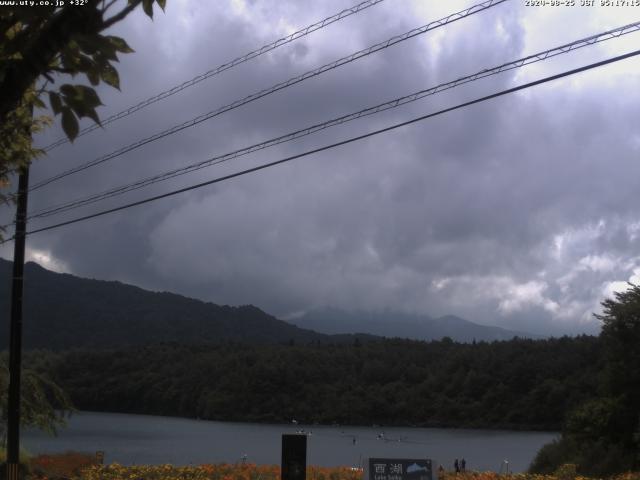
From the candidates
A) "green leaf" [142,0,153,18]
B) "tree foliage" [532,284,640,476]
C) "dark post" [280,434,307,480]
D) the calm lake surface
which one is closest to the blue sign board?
"dark post" [280,434,307,480]

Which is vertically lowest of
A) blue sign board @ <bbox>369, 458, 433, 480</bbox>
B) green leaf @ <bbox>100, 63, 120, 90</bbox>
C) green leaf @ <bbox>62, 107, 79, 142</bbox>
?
blue sign board @ <bbox>369, 458, 433, 480</bbox>

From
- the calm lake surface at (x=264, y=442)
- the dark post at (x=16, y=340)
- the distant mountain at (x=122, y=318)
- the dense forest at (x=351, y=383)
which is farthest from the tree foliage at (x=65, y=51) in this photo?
the distant mountain at (x=122, y=318)

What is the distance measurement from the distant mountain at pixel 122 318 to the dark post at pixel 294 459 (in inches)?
4620

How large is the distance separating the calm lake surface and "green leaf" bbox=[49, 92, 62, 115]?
38417 mm

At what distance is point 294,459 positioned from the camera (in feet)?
37.9

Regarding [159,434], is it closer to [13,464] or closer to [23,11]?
[13,464]

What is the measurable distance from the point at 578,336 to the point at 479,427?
18524mm

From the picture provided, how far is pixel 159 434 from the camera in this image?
6500 cm

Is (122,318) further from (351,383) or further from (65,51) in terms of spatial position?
(65,51)

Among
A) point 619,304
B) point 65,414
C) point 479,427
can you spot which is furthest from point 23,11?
point 479,427

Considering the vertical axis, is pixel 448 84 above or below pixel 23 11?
above

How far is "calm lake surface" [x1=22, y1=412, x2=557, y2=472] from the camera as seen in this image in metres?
45.2

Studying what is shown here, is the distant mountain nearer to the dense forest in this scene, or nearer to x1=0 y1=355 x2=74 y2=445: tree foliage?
the dense forest

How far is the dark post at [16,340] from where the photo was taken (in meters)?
15.2
